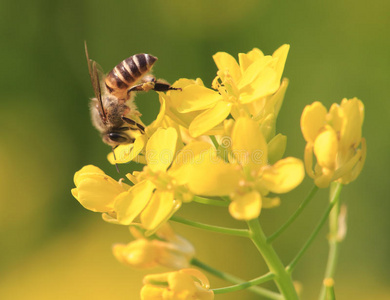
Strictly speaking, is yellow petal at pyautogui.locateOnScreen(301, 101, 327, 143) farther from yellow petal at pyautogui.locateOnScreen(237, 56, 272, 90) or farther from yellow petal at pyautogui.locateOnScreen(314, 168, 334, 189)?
yellow petal at pyautogui.locateOnScreen(237, 56, 272, 90)

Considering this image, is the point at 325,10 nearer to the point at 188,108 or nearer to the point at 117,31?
the point at 117,31

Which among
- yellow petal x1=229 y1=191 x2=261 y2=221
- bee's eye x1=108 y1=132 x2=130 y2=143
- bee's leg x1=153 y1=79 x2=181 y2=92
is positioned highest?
bee's leg x1=153 y1=79 x2=181 y2=92

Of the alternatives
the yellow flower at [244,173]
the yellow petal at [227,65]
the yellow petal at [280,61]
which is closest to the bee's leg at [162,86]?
the yellow petal at [227,65]

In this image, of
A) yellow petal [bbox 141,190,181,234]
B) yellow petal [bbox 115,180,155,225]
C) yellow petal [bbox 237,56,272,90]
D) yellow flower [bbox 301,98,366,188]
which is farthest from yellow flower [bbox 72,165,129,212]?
yellow flower [bbox 301,98,366,188]

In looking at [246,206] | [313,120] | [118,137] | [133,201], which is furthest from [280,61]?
[118,137]

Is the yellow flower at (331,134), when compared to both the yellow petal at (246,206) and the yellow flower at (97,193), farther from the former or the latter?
the yellow flower at (97,193)

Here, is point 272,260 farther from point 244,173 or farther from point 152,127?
point 152,127
